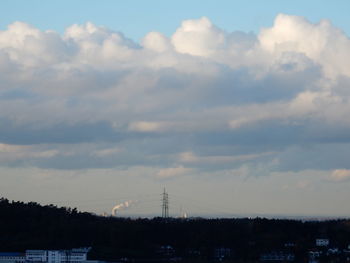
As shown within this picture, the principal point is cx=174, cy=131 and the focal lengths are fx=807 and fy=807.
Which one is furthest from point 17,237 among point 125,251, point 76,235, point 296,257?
point 296,257

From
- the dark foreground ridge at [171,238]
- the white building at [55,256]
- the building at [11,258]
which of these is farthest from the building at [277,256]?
the building at [11,258]

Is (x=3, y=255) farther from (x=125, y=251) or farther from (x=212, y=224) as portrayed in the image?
(x=212, y=224)

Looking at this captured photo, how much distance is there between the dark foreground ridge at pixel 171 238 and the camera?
72875 mm

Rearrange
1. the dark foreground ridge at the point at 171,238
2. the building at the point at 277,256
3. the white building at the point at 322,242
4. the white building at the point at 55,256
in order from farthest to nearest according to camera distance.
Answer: the white building at the point at 322,242 < the dark foreground ridge at the point at 171,238 < the building at the point at 277,256 < the white building at the point at 55,256

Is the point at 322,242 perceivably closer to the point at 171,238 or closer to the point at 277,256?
the point at 277,256

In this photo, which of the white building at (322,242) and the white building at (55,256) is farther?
the white building at (322,242)

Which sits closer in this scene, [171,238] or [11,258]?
[11,258]

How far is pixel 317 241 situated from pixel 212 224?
1083cm

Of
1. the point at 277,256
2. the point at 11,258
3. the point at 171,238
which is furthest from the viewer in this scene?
the point at 171,238

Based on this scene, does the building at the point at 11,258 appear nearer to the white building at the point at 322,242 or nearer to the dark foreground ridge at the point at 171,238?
the dark foreground ridge at the point at 171,238

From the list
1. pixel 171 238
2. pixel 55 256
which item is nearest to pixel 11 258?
pixel 55 256

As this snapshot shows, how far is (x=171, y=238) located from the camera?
7875 centimetres

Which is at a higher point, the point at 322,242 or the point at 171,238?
the point at 171,238

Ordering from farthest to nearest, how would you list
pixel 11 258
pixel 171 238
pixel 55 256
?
pixel 171 238, pixel 55 256, pixel 11 258
